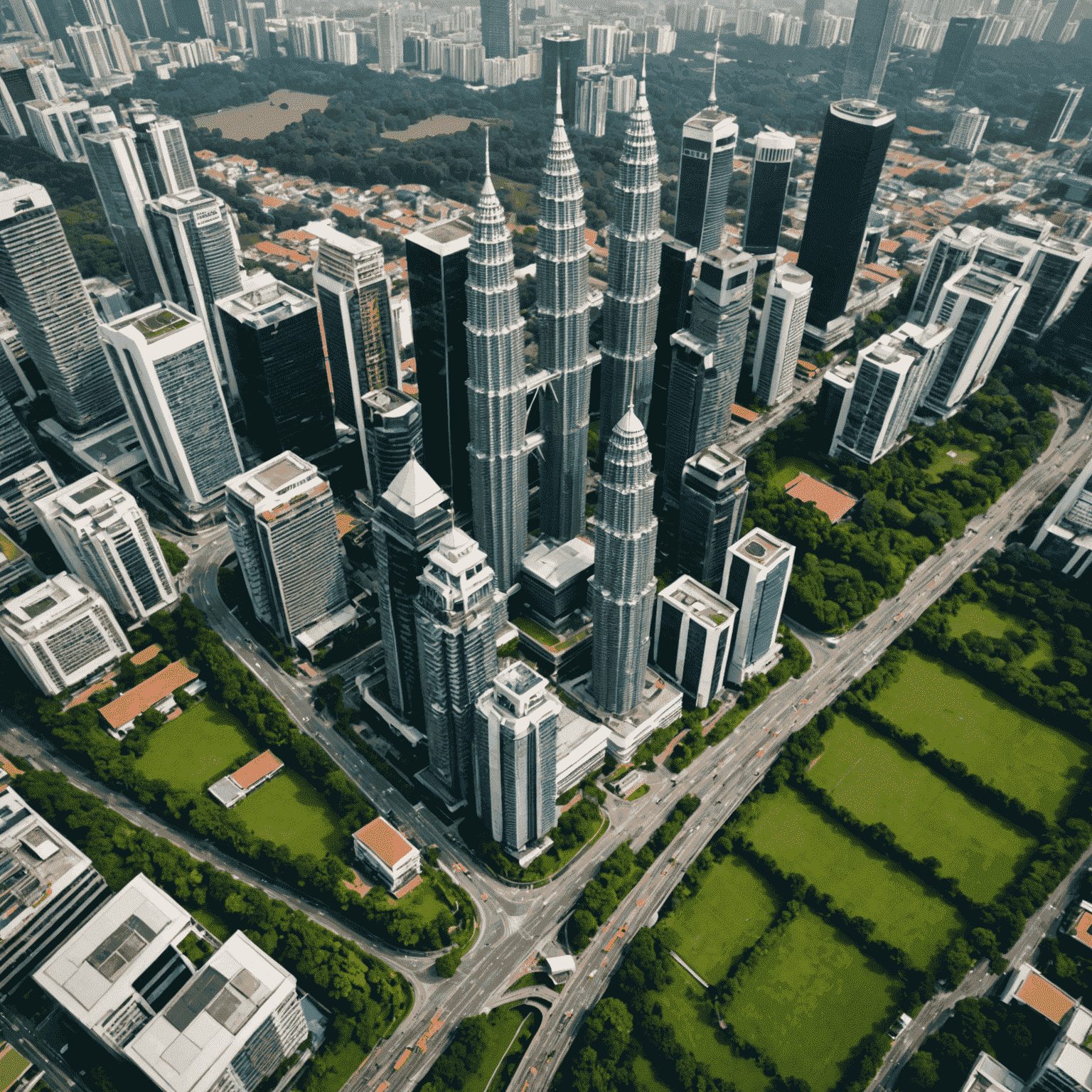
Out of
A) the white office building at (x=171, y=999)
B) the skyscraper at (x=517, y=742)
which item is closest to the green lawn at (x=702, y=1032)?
the skyscraper at (x=517, y=742)

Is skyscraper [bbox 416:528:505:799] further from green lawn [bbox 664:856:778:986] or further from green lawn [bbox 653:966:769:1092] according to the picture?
green lawn [bbox 653:966:769:1092]

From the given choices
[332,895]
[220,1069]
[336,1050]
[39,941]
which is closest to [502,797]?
[332,895]

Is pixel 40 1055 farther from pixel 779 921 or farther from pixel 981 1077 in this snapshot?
pixel 981 1077

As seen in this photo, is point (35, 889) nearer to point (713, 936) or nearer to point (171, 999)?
point (171, 999)

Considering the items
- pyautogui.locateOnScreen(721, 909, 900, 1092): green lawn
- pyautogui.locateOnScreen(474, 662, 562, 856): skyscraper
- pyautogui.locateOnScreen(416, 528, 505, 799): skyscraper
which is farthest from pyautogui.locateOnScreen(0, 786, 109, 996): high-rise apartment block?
pyautogui.locateOnScreen(721, 909, 900, 1092): green lawn

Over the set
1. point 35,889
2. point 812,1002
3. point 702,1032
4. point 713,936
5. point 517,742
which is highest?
point 517,742

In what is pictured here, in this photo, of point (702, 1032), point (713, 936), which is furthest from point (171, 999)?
point (713, 936)
